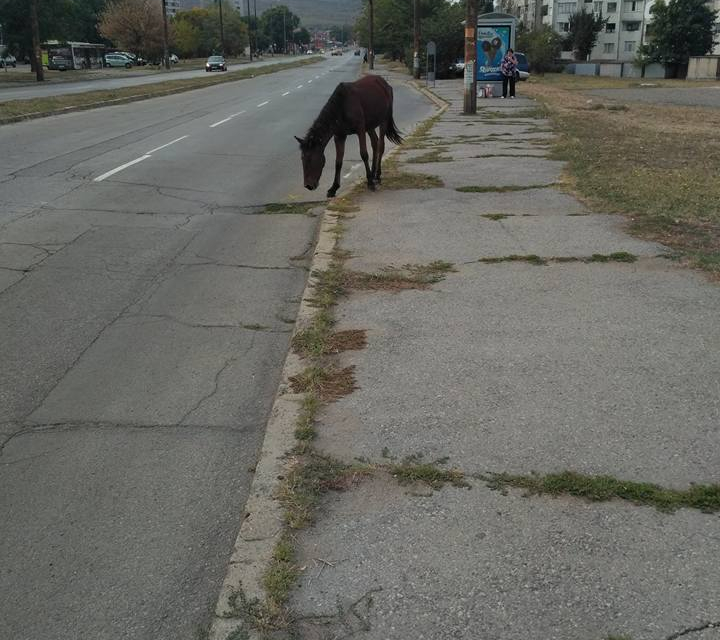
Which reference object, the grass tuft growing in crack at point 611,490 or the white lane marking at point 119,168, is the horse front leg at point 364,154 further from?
the grass tuft growing in crack at point 611,490

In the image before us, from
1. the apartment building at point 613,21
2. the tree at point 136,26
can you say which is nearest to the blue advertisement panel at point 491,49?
the tree at point 136,26

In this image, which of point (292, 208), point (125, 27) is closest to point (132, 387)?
point (292, 208)

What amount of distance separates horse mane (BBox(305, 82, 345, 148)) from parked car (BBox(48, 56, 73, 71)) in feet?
250

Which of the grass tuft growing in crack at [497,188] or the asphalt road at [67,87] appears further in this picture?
the asphalt road at [67,87]

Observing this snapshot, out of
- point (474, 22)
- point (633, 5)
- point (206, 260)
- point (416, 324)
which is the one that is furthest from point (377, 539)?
point (633, 5)

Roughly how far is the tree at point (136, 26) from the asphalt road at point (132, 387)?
90.8 m

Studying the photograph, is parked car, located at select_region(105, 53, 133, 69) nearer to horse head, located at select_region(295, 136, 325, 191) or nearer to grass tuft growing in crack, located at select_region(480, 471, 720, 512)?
horse head, located at select_region(295, 136, 325, 191)

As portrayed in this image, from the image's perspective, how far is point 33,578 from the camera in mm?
3277

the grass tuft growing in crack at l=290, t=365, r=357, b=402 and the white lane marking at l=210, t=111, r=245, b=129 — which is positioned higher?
the grass tuft growing in crack at l=290, t=365, r=357, b=402

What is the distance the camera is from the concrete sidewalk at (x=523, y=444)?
292cm

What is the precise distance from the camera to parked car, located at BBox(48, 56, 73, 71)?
78.0 metres

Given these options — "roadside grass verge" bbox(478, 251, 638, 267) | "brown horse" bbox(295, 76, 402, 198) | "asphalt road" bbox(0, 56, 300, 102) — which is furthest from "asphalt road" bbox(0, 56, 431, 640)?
"asphalt road" bbox(0, 56, 300, 102)

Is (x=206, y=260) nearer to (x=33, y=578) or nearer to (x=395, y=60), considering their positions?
(x=33, y=578)

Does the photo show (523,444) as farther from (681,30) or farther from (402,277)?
(681,30)
